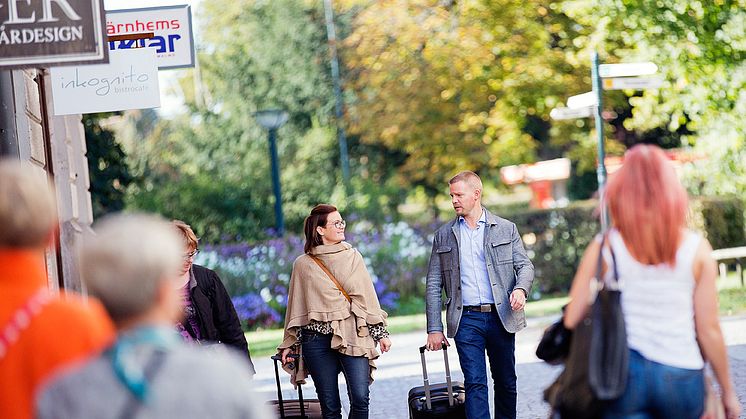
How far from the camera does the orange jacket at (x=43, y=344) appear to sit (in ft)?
11.0

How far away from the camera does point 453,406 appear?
27.1 ft

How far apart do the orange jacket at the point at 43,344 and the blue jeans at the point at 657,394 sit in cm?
191

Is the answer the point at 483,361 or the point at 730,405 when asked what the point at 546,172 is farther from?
the point at 730,405

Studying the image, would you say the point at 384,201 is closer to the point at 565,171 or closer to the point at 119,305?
the point at 565,171

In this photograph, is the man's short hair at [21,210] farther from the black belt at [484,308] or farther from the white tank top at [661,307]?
the black belt at [484,308]

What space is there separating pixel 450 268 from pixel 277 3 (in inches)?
1547

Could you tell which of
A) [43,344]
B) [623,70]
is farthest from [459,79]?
[43,344]

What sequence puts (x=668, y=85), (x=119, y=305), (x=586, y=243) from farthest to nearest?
(x=586, y=243), (x=668, y=85), (x=119, y=305)

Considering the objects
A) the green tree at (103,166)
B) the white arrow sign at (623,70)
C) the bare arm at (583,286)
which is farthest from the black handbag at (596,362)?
the green tree at (103,166)

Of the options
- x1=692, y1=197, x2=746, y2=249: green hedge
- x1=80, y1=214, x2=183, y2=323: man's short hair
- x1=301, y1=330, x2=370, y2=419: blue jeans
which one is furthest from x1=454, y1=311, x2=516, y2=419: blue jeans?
x1=692, y1=197, x2=746, y2=249: green hedge

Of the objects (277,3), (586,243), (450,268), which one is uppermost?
(277,3)

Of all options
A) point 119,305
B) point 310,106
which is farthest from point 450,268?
point 310,106

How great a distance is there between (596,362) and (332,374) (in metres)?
3.79

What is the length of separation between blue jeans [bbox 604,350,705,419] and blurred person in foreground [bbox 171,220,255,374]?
3.35 meters
